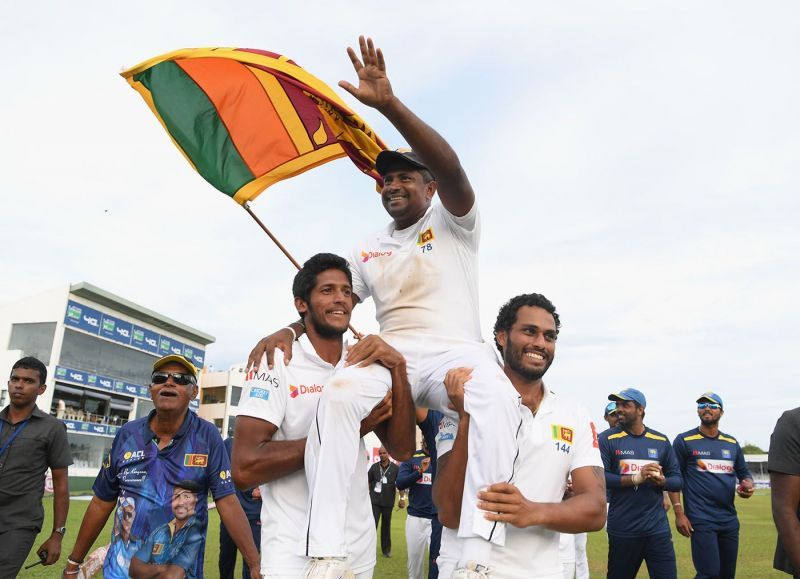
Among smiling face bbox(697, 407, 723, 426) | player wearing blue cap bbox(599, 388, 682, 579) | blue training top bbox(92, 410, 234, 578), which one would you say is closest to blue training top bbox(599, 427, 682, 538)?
player wearing blue cap bbox(599, 388, 682, 579)

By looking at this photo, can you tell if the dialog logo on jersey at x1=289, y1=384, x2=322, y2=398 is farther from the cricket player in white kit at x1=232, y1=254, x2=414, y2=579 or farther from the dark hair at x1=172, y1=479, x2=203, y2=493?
the dark hair at x1=172, y1=479, x2=203, y2=493

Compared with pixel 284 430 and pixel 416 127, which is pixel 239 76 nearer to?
pixel 416 127

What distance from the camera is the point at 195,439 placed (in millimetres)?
5344

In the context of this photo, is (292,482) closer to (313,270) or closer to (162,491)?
(313,270)

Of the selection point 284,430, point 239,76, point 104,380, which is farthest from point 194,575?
point 104,380

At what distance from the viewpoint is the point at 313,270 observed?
4043mm

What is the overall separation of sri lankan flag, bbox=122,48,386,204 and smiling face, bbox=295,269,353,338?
2632 mm

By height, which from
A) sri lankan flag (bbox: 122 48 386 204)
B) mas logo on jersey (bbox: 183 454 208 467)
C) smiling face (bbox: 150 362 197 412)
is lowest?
mas logo on jersey (bbox: 183 454 208 467)

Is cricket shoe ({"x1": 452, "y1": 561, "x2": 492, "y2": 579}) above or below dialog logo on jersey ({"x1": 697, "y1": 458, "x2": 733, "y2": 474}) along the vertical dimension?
below

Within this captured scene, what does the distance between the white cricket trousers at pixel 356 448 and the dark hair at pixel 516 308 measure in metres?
0.60

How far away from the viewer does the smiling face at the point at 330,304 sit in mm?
3955

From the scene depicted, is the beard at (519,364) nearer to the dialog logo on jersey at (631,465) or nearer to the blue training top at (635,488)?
the blue training top at (635,488)

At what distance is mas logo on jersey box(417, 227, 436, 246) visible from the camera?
412cm

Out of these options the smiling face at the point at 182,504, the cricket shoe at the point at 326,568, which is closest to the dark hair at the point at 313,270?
the cricket shoe at the point at 326,568
